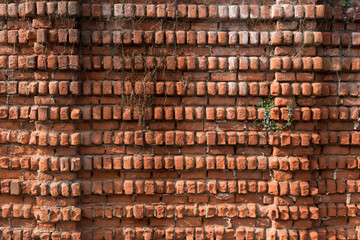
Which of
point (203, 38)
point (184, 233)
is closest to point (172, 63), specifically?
point (203, 38)

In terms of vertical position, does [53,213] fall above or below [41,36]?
Answer: below

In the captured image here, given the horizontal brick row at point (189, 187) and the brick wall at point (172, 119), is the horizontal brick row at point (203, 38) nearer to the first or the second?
the brick wall at point (172, 119)

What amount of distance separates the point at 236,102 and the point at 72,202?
5.80 ft

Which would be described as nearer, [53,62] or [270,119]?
[53,62]

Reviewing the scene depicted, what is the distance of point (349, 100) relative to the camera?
2.72m

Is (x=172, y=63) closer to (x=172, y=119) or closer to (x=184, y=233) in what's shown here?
(x=172, y=119)

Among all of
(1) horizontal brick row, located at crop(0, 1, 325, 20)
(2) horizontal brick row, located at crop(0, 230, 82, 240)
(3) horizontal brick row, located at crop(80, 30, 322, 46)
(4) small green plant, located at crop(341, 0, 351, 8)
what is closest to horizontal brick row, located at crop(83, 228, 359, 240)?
(2) horizontal brick row, located at crop(0, 230, 82, 240)

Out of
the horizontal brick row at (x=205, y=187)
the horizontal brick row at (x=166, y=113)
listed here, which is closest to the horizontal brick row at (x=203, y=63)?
the horizontal brick row at (x=166, y=113)

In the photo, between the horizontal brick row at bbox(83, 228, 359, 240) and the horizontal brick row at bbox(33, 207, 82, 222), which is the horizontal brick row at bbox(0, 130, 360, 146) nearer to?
the horizontal brick row at bbox(33, 207, 82, 222)

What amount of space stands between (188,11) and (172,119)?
39.2 inches

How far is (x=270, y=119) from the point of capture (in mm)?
2621

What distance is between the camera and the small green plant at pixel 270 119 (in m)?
2.58

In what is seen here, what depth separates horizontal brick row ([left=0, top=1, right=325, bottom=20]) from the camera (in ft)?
8.34

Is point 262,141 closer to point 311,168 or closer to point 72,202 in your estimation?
point 311,168
